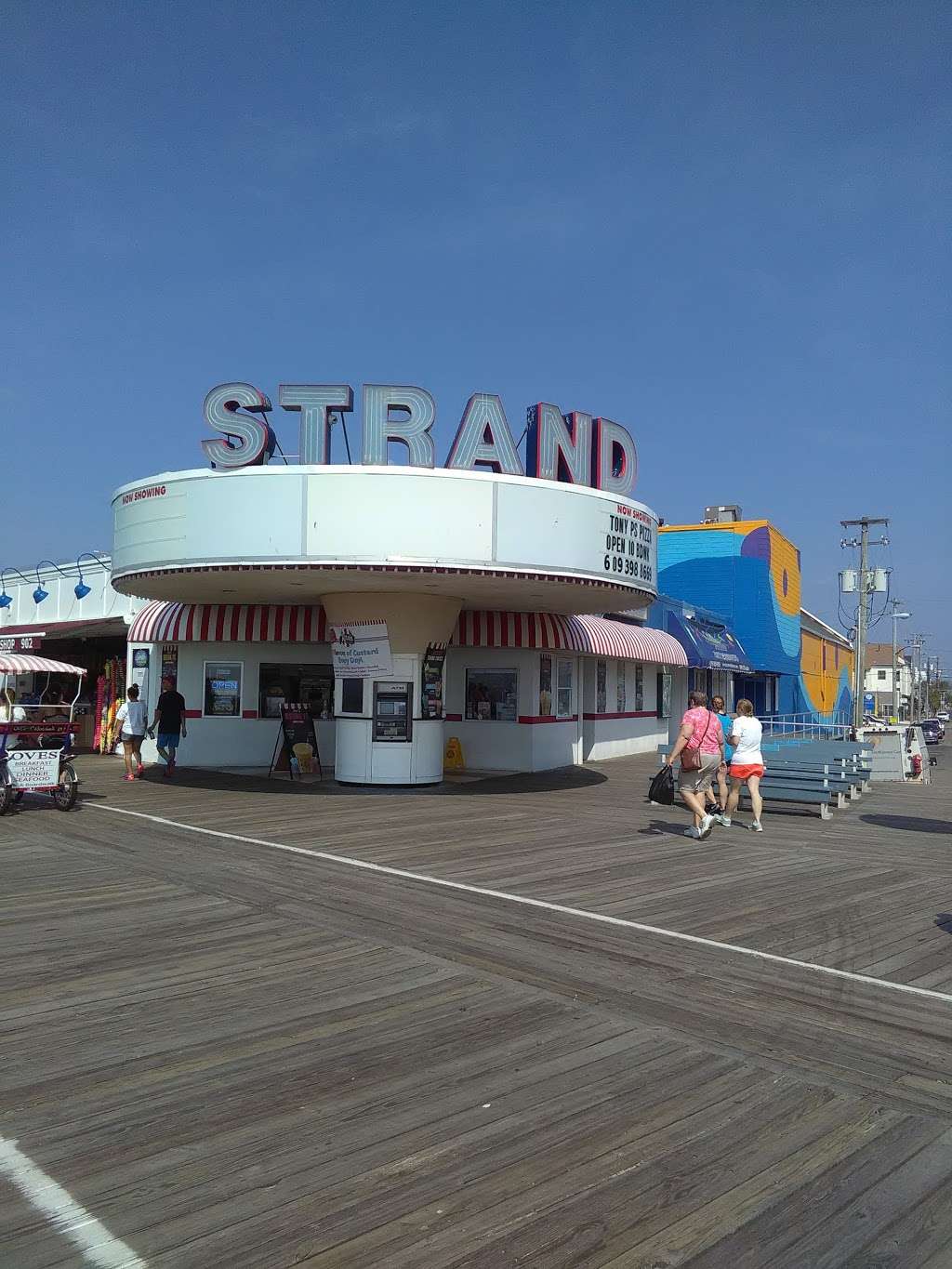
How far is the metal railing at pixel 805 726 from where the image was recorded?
92.7ft

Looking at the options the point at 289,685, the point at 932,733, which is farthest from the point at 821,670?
the point at 289,685

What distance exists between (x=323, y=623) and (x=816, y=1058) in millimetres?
16205

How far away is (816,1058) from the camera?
200 inches

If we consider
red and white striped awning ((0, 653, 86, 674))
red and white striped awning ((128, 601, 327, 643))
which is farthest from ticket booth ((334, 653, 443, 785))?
red and white striped awning ((0, 653, 86, 674))

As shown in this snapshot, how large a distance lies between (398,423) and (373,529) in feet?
5.68

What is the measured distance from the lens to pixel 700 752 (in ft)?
41.6

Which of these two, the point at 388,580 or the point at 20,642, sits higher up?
the point at 388,580

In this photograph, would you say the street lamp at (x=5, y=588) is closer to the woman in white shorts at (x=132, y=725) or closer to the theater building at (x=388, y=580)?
the theater building at (x=388, y=580)

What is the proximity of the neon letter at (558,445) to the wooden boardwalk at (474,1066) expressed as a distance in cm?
763

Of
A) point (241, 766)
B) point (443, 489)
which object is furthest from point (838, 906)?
point (241, 766)

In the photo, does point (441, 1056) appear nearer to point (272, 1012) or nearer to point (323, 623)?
point (272, 1012)

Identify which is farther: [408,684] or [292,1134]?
[408,684]

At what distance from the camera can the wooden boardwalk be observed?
3469 mm

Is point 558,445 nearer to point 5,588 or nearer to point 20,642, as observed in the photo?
point 20,642
